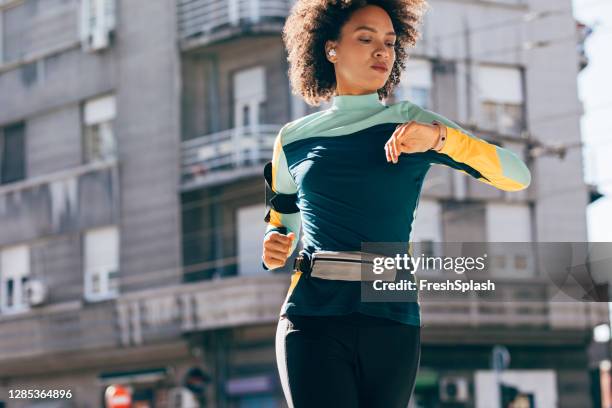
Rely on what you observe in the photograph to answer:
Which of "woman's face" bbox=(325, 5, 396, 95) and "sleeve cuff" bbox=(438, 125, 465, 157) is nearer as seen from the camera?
"sleeve cuff" bbox=(438, 125, 465, 157)

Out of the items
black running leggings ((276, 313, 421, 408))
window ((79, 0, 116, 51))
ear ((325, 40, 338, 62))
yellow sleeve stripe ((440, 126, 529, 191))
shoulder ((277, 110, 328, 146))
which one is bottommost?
black running leggings ((276, 313, 421, 408))

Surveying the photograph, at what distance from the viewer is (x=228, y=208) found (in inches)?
960

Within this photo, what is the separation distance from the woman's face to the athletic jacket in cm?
8

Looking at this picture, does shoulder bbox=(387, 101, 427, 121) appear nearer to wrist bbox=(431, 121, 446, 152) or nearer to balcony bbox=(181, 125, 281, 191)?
wrist bbox=(431, 121, 446, 152)

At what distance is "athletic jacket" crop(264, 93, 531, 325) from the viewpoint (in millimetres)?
3477

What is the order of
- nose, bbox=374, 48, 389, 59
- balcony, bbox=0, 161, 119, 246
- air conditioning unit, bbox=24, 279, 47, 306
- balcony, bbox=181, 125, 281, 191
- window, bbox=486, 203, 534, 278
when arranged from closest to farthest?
nose, bbox=374, 48, 389, 59 < balcony, bbox=181, 125, 281, 191 < window, bbox=486, 203, 534, 278 < balcony, bbox=0, 161, 119, 246 < air conditioning unit, bbox=24, 279, 47, 306

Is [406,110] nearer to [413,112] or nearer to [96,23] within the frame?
[413,112]

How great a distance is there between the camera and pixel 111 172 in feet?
85.8

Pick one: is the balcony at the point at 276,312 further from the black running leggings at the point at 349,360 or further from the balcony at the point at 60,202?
the black running leggings at the point at 349,360

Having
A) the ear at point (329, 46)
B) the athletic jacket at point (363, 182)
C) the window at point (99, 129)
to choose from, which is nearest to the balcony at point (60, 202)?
the window at point (99, 129)

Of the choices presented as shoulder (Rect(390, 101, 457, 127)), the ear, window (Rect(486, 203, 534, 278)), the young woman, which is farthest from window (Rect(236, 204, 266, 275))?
shoulder (Rect(390, 101, 457, 127))

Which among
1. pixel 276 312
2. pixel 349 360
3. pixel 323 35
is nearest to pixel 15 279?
Answer: pixel 276 312

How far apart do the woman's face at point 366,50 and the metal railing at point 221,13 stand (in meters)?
20.2

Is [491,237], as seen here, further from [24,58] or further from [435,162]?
[435,162]
